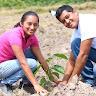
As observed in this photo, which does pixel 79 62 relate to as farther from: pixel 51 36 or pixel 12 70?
pixel 51 36

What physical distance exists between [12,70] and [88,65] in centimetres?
83

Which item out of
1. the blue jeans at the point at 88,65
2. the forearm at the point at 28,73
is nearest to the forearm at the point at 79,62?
the blue jeans at the point at 88,65

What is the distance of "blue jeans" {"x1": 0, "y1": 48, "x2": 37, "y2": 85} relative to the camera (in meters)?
4.21

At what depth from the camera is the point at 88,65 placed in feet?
14.8

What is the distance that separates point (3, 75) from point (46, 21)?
3.96 metres

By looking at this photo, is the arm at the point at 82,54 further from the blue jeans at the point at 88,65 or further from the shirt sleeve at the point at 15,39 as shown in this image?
the shirt sleeve at the point at 15,39

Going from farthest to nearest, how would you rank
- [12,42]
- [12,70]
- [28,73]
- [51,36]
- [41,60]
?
[51,36], [41,60], [12,70], [12,42], [28,73]

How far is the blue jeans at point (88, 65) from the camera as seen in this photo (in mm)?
4363

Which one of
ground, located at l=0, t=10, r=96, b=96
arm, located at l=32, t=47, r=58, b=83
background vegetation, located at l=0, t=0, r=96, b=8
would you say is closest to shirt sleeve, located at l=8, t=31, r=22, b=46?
arm, located at l=32, t=47, r=58, b=83

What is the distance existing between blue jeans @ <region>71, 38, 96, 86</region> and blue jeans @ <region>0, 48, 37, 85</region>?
1.47 feet

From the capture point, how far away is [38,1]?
13500mm

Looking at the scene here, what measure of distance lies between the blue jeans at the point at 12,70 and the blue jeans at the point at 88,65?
1.47ft

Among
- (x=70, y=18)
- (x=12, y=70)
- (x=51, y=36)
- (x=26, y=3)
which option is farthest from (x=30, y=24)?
(x=26, y=3)

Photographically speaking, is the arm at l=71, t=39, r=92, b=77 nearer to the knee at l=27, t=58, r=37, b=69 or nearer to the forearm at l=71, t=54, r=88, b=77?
the forearm at l=71, t=54, r=88, b=77
